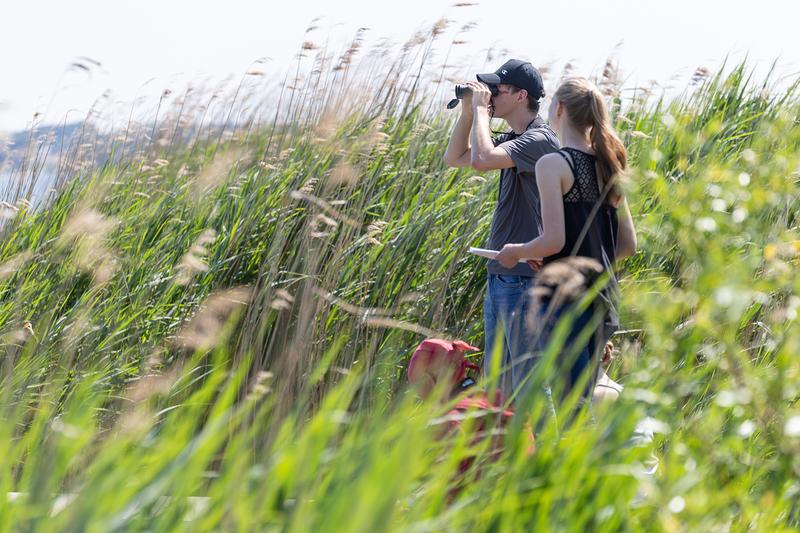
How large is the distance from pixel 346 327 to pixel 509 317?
0.87 m

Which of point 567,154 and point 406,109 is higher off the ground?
point 567,154

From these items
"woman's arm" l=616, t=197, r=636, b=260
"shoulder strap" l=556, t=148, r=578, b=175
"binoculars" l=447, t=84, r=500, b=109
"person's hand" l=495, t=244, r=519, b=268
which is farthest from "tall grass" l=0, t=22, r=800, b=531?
"binoculars" l=447, t=84, r=500, b=109

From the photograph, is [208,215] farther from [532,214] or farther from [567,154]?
[567,154]

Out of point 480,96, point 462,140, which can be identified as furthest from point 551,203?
point 462,140

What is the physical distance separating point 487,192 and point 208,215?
4.08ft

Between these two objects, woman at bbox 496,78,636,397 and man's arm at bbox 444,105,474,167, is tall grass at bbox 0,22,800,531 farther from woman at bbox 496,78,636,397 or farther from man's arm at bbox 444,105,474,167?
man's arm at bbox 444,105,474,167

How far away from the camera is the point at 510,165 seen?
3.26 m

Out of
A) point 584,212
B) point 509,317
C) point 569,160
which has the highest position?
point 569,160

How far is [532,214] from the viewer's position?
3.30 meters

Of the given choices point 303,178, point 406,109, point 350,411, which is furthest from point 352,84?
point 350,411

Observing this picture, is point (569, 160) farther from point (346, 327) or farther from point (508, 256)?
point (346, 327)

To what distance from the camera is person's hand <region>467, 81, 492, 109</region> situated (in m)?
3.40

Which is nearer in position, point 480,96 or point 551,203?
point 551,203

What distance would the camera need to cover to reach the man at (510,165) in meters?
3.21
